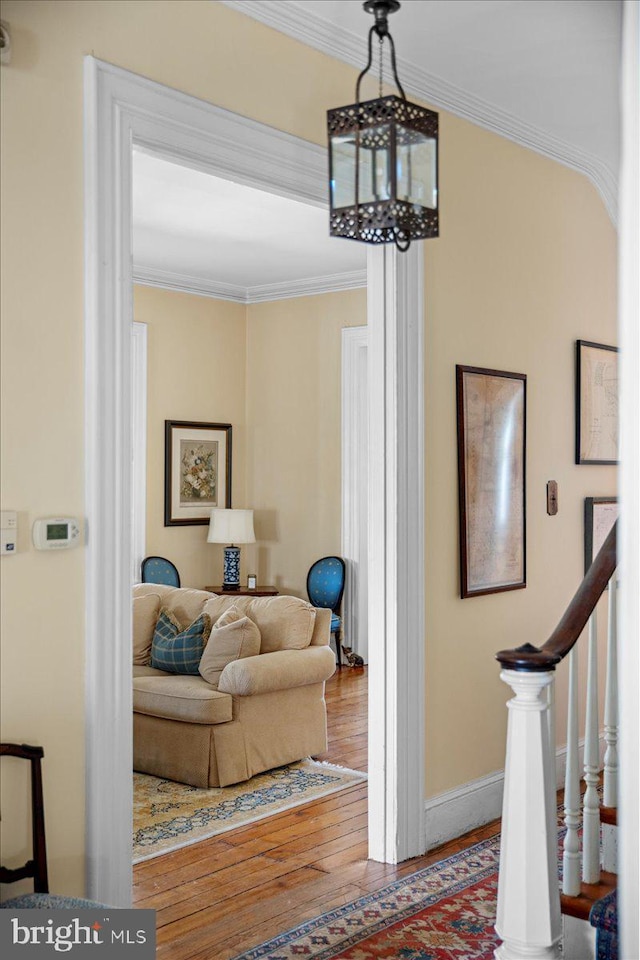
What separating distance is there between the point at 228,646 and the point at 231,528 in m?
2.66

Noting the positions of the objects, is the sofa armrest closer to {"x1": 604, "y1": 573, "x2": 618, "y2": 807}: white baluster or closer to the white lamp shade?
{"x1": 604, "y1": 573, "x2": 618, "y2": 807}: white baluster

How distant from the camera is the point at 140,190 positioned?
208 inches

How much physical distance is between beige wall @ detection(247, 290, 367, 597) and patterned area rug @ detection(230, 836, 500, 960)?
14.3 ft

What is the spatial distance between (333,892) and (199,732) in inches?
54.6

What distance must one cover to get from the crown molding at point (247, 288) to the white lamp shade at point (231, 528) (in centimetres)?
176

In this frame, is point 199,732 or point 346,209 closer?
point 346,209

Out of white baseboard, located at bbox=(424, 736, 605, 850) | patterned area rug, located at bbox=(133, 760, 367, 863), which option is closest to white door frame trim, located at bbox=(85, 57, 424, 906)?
patterned area rug, located at bbox=(133, 760, 367, 863)

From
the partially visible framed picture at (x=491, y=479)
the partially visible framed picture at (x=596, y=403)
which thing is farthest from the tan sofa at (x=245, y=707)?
the partially visible framed picture at (x=596, y=403)

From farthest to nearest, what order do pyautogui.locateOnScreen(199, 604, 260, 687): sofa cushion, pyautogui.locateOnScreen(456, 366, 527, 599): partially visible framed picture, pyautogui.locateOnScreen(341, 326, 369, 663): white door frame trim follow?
pyautogui.locateOnScreen(341, 326, 369, 663): white door frame trim → pyautogui.locateOnScreen(199, 604, 260, 687): sofa cushion → pyautogui.locateOnScreen(456, 366, 527, 599): partially visible framed picture

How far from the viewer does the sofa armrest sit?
4.66 meters

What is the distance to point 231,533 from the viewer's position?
745 cm

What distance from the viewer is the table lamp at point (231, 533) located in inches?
293

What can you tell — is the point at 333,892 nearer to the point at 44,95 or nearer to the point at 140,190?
the point at 44,95

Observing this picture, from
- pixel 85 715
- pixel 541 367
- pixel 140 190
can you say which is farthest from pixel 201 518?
pixel 85 715
